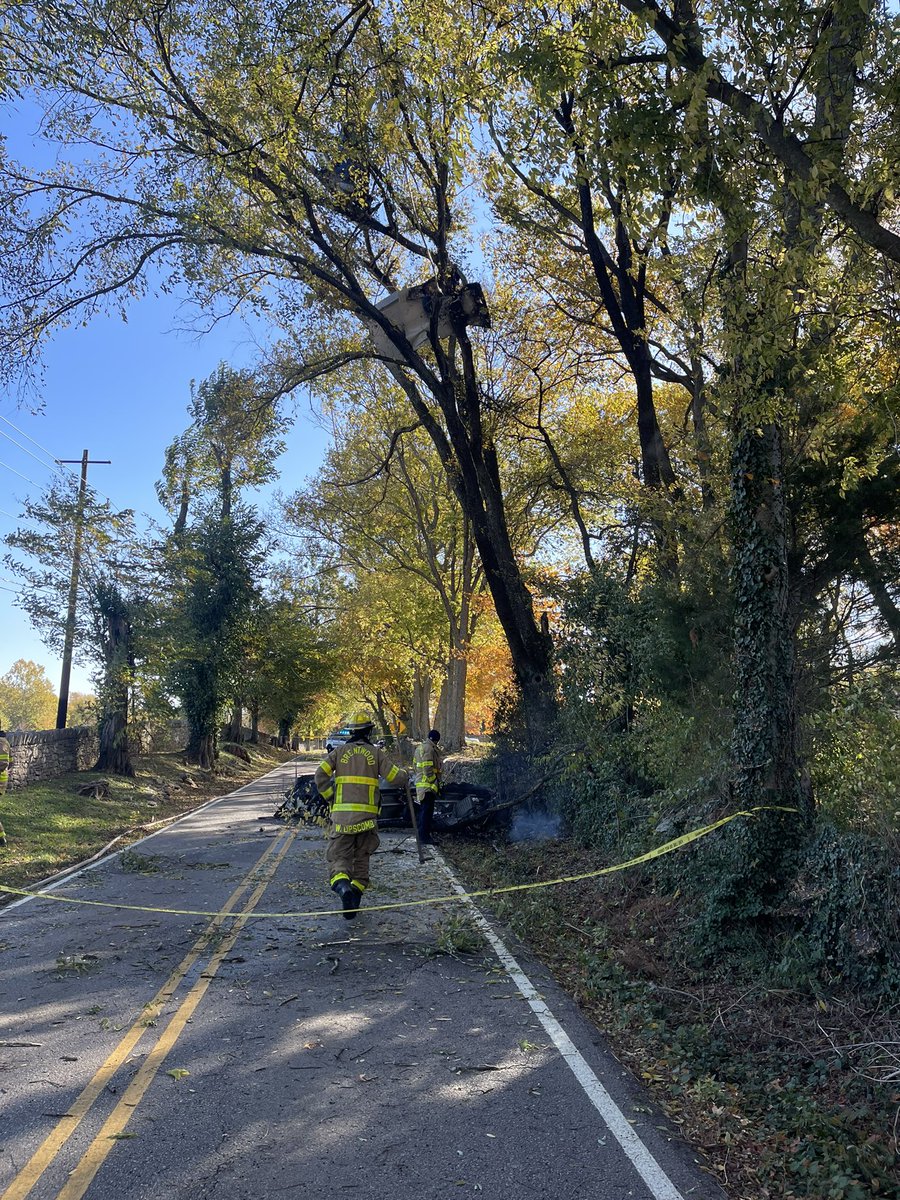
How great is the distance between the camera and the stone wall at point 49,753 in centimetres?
2048

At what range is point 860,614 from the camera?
9.60 meters

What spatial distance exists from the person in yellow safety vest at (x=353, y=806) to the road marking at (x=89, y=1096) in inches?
56.3

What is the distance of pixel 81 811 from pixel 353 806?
12.4m

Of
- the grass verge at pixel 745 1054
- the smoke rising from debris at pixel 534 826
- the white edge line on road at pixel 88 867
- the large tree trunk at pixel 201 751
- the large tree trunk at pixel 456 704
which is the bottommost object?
the grass verge at pixel 745 1054

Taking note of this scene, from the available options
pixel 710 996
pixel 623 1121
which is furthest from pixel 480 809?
pixel 623 1121

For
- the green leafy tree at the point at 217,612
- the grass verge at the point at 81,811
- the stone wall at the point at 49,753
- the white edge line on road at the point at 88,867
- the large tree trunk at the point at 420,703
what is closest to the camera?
the white edge line on road at the point at 88,867

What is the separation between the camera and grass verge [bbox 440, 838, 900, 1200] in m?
4.20

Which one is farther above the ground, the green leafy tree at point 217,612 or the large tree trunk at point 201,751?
the green leafy tree at point 217,612

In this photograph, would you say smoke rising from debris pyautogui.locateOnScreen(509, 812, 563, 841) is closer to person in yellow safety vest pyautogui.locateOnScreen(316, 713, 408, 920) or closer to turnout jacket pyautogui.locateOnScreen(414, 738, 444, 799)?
turnout jacket pyautogui.locateOnScreen(414, 738, 444, 799)

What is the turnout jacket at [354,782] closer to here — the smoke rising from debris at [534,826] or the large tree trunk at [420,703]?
the smoke rising from debris at [534,826]

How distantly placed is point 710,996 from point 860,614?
4.72 metres

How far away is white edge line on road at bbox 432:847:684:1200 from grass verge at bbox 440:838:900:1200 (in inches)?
12.4

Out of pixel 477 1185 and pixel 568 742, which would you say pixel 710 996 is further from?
pixel 568 742

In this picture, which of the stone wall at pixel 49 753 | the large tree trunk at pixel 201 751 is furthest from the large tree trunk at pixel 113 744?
the large tree trunk at pixel 201 751
